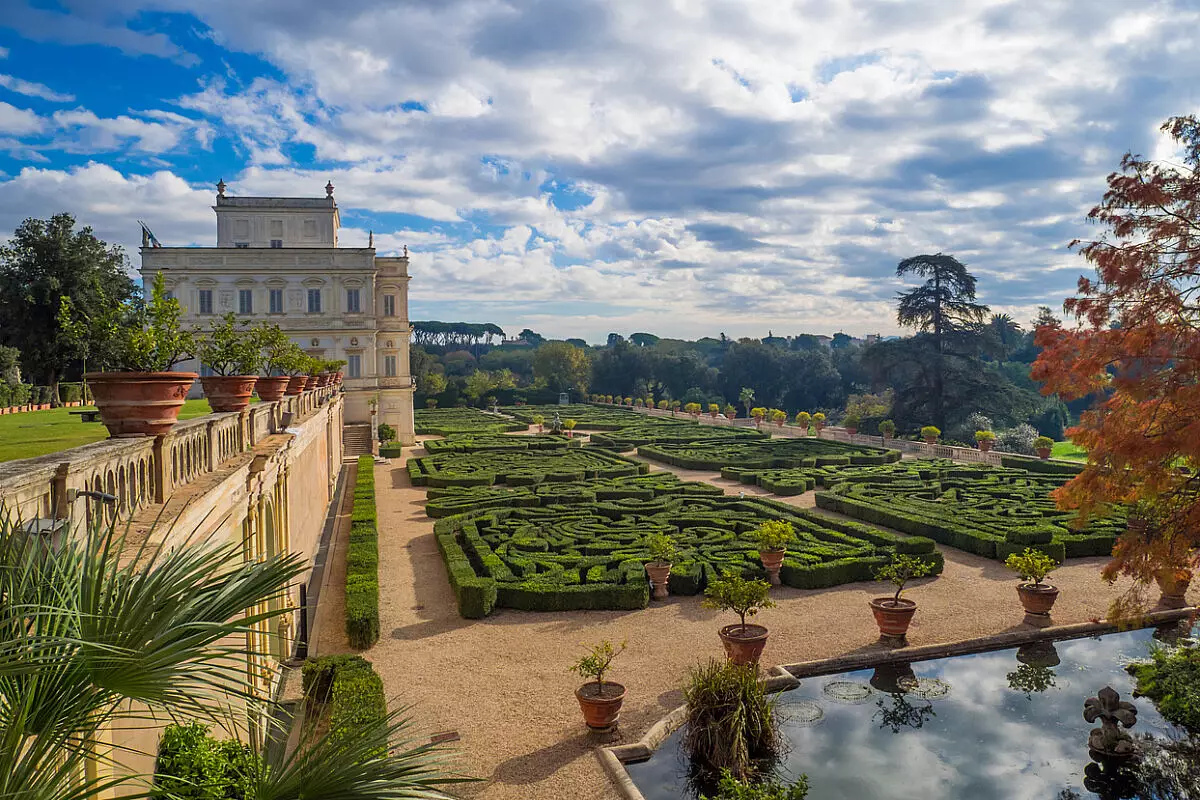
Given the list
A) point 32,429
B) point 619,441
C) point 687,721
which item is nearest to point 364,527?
point 32,429

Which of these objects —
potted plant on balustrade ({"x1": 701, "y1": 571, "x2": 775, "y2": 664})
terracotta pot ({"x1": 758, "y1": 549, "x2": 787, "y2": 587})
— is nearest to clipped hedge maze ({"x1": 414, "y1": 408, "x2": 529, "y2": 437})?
terracotta pot ({"x1": 758, "y1": 549, "x2": 787, "y2": 587})

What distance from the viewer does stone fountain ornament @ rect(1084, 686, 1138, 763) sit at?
7840mm

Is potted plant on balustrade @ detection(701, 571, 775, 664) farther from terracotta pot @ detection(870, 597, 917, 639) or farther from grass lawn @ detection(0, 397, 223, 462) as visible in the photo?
grass lawn @ detection(0, 397, 223, 462)

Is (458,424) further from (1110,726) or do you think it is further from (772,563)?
(1110,726)

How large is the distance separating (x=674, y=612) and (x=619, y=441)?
75.7ft

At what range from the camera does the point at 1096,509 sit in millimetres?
9031

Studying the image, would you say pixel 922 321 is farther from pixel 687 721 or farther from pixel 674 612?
pixel 687 721

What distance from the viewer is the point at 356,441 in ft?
118

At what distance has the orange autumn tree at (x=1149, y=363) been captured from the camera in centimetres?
782

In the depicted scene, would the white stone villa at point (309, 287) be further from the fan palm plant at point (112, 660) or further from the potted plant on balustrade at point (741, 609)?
the fan palm plant at point (112, 660)

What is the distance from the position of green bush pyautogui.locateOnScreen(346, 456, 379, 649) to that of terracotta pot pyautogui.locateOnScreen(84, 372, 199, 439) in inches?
223

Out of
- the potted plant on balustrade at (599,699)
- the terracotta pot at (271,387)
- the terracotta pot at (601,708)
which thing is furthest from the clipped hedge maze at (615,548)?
the terracotta pot at (271,387)

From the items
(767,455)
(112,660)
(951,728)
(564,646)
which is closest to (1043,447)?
(767,455)

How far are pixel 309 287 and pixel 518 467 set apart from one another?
18.8 m
